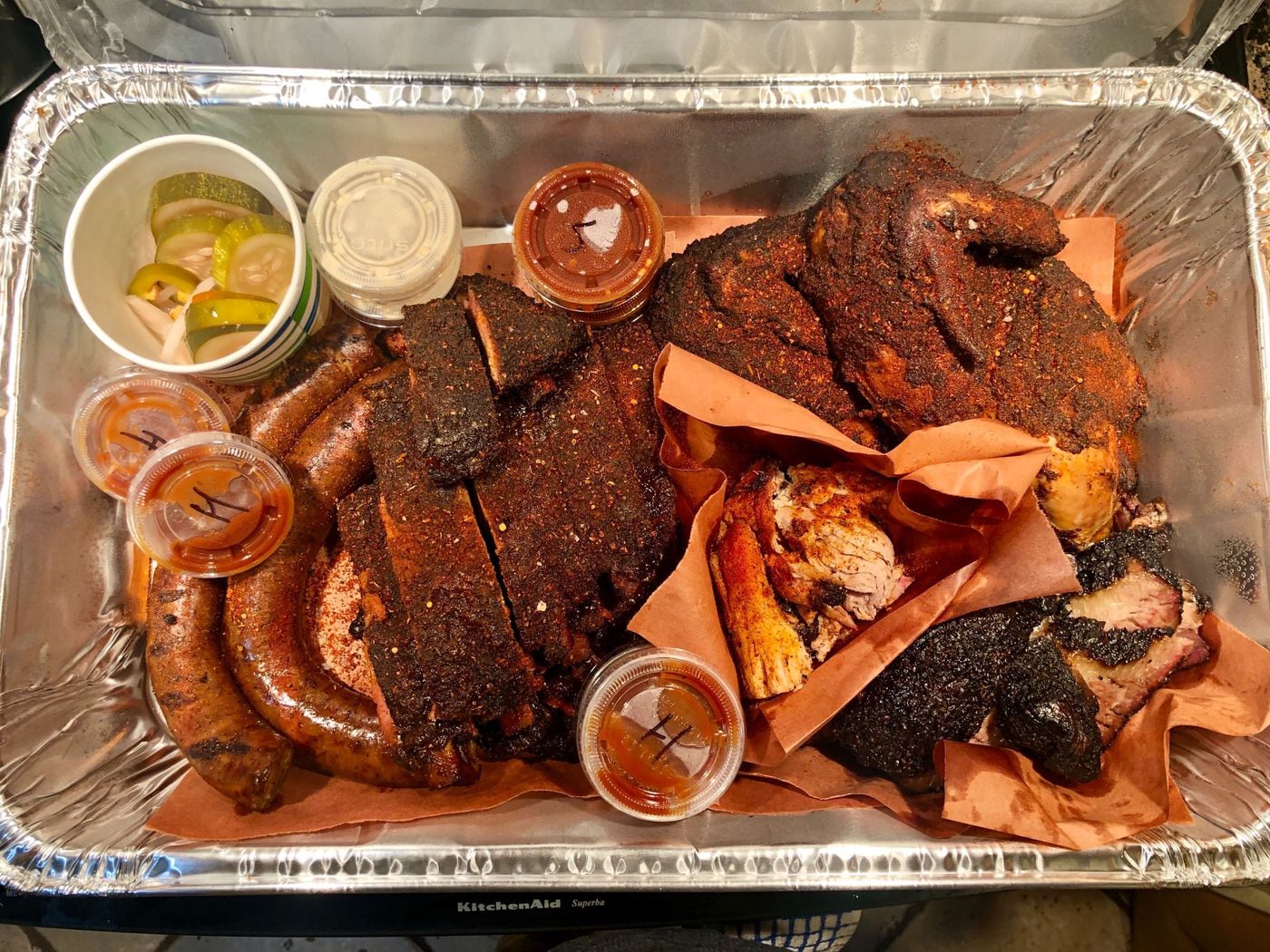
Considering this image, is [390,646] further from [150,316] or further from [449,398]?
[150,316]

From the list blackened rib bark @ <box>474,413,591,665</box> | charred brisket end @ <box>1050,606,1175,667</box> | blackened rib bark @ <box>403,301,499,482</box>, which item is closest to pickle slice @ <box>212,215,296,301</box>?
blackened rib bark @ <box>403,301,499,482</box>

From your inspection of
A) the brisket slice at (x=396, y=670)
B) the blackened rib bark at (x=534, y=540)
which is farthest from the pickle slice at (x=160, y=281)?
the blackened rib bark at (x=534, y=540)

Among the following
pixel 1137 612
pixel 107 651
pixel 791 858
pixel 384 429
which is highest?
pixel 384 429

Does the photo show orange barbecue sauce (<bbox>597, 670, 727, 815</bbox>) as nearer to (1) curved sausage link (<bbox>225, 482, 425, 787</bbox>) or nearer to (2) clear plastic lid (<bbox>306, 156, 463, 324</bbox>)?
(1) curved sausage link (<bbox>225, 482, 425, 787</bbox>)

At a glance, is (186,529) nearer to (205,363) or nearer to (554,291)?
(205,363)

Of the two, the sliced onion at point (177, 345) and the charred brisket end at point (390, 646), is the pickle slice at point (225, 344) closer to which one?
the sliced onion at point (177, 345)

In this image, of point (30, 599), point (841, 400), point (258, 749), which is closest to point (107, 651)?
point (30, 599)
